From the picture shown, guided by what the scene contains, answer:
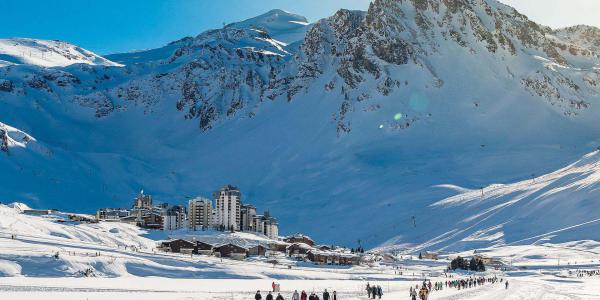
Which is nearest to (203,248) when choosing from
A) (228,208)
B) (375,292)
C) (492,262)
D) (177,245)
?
(177,245)

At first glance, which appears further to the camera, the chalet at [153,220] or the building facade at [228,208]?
the building facade at [228,208]

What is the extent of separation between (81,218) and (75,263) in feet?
201

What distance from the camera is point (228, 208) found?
172 m

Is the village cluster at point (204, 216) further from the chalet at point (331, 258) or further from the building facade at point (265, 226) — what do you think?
the chalet at point (331, 258)

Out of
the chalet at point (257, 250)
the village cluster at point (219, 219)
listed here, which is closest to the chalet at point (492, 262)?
the village cluster at point (219, 219)

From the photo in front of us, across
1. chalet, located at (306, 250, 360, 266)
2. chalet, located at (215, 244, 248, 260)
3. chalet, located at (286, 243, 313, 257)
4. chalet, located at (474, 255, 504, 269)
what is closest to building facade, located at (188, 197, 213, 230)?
chalet, located at (286, 243, 313, 257)

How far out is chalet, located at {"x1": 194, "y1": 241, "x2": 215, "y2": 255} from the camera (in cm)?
11934

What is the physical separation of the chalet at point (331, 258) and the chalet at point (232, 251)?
40.8ft

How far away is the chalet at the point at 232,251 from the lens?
118688 mm

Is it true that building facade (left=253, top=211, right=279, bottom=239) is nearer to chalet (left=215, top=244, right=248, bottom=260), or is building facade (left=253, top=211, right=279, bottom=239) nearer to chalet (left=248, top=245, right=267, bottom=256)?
chalet (left=248, top=245, right=267, bottom=256)

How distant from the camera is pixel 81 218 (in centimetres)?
13750

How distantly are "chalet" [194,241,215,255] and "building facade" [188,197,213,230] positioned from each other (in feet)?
178

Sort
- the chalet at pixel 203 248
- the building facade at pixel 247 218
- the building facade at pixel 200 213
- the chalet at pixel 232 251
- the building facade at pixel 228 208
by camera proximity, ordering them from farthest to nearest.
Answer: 1. the building facade at pixel 200 213
2. the building facade at pixel 247 218
3. the building facade at pixel 228 208
4. the chalet at pixel 203 248
5. the chalet at pixel 232 251

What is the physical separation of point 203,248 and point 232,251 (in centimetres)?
438
